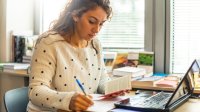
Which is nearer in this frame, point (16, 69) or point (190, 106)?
point (190, 106)

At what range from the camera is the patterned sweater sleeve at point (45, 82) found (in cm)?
127

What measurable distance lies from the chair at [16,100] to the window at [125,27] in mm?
1054

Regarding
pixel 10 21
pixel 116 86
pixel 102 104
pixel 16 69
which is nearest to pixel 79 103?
pixel 102 104

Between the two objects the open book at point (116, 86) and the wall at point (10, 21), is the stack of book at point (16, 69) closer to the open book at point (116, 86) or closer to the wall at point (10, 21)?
the wall at point (10, 21)

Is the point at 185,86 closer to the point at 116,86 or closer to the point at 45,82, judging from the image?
the point at 116,86

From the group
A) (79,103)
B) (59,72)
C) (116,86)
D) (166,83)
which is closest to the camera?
(79,103)

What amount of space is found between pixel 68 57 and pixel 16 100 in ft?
1.21

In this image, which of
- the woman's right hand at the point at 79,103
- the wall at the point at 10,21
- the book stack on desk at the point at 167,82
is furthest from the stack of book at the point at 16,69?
the woman's right hand at the point at 79,103

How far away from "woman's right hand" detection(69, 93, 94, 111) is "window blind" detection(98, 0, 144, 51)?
148cm

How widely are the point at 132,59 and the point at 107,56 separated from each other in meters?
0.22

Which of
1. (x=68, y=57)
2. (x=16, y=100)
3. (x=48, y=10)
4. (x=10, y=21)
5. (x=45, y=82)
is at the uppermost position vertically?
(x=48, y=10)

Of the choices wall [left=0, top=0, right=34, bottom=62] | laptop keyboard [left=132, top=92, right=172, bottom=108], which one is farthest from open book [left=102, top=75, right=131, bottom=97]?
wall [left=0, top=0, right=34, bottom=62]

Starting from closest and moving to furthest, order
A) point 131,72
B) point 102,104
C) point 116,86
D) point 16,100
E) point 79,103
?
point 79,103 < point 102,104 < point 116,86 < point 16,100 < point 131,72

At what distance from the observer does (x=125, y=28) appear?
105 inches
